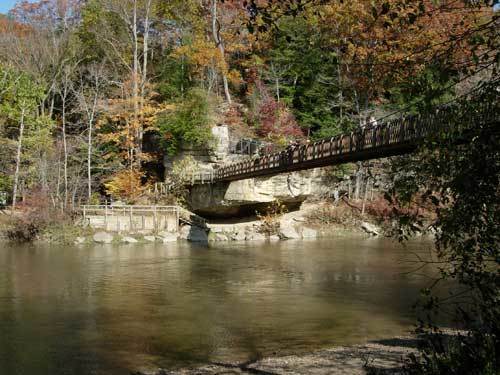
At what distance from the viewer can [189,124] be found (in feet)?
93.5

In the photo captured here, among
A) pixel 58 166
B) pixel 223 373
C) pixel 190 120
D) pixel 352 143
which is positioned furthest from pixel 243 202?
pixel 223 373

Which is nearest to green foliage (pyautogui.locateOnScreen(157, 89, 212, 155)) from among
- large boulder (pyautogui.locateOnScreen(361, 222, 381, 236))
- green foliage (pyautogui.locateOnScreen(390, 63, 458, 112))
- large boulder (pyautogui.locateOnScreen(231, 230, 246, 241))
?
large boulder (pyautogui.locateOnScreen(231, 230, 246, 241))

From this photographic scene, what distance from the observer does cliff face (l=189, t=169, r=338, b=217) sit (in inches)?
1055

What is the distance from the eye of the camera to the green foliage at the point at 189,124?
28.6 m

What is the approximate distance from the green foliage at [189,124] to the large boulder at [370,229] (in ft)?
30.4

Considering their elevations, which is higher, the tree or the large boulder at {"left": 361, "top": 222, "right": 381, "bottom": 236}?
the tree

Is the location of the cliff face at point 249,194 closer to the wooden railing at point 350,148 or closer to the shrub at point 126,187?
the wooden railing at point 350,148

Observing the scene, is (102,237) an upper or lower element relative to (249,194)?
lower

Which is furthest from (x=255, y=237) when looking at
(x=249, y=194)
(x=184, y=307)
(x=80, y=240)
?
(x=184, y=307)

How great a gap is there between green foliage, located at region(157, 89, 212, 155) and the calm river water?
10573 mm

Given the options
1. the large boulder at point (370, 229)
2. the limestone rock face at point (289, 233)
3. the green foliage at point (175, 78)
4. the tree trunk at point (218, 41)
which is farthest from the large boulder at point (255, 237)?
the green foliage at point (175, 78)

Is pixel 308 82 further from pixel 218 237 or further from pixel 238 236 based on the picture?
pixel 218 237

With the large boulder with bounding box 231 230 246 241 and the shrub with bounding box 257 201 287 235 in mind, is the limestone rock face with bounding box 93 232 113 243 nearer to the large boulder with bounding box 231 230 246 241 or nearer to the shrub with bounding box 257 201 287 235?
the large boulder with bounding box 231 230 246 241

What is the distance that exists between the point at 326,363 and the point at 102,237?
60.8ft
